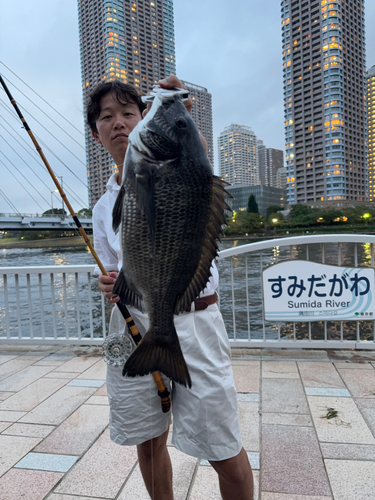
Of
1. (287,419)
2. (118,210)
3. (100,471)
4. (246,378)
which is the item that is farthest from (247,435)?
(118,210)

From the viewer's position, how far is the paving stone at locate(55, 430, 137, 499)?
2031 mm

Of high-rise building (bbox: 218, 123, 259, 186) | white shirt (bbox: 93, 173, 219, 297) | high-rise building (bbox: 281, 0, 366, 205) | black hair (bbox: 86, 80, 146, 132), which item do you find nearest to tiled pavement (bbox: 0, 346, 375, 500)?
white shirt (bbox: 93, 173, 219, 297)

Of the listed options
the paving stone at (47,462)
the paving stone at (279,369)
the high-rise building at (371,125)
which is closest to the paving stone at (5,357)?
the paving stone at (47,462)

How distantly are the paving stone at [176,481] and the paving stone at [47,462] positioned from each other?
0.48m

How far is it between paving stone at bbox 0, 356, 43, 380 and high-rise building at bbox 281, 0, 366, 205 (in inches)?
3803

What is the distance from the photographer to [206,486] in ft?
6.61

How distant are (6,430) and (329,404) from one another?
2742mm

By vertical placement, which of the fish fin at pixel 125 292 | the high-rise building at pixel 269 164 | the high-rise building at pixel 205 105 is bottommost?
the fish fin at pixel 125 292

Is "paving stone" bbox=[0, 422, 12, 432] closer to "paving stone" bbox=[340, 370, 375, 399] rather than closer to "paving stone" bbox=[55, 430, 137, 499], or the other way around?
"paving stone" bbox=[55, 430, 137, 499]

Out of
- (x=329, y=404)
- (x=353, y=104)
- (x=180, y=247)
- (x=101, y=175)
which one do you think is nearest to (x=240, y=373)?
(x=329, y=404)

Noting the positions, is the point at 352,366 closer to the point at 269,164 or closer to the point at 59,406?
the point at 59,406

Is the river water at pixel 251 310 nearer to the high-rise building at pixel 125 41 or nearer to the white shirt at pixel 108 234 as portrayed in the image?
the high-rise building at pixel 125 41

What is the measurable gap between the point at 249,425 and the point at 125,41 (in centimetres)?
295

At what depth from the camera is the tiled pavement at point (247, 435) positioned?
202 cm
